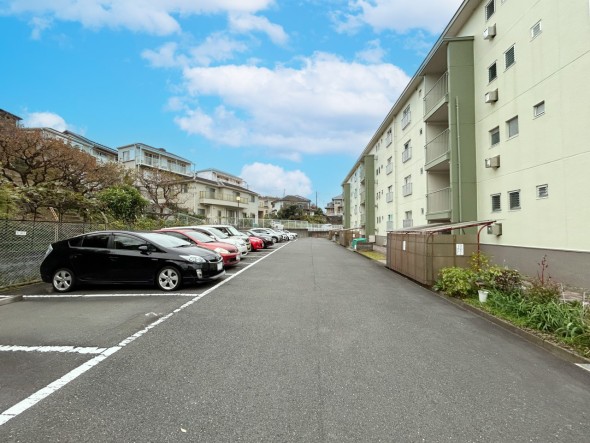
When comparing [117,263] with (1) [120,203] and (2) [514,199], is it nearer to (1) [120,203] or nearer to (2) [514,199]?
(1) [120,203]

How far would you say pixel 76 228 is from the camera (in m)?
11.8

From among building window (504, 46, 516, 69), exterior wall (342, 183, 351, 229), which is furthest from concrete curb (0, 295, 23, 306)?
exterior wall (342, 183, 351, 229)

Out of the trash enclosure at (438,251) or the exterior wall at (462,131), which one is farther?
the exterior wall at (462,131)

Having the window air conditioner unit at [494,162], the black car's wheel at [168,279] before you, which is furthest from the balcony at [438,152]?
the black car's wheel at [168,279]

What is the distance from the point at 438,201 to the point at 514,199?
5.12 meters

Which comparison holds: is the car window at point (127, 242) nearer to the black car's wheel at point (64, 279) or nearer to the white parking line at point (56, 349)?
the black car's wheel at point (64, 279)

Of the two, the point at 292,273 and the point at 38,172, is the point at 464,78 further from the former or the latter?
the point at 38,172

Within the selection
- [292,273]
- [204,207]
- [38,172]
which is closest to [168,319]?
[292,273]

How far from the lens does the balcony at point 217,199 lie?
4606 centimetres

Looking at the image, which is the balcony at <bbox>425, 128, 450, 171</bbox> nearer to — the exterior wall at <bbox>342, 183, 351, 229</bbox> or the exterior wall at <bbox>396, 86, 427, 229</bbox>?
the exterior wall at <bbox>396, 86, 427, 229</bbox>

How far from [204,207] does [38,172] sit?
27699mm

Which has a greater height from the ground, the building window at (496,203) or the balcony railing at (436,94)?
the balcony railing at (436,94)

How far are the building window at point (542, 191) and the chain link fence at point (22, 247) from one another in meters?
15.3

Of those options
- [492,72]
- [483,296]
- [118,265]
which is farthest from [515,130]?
[118,265]
